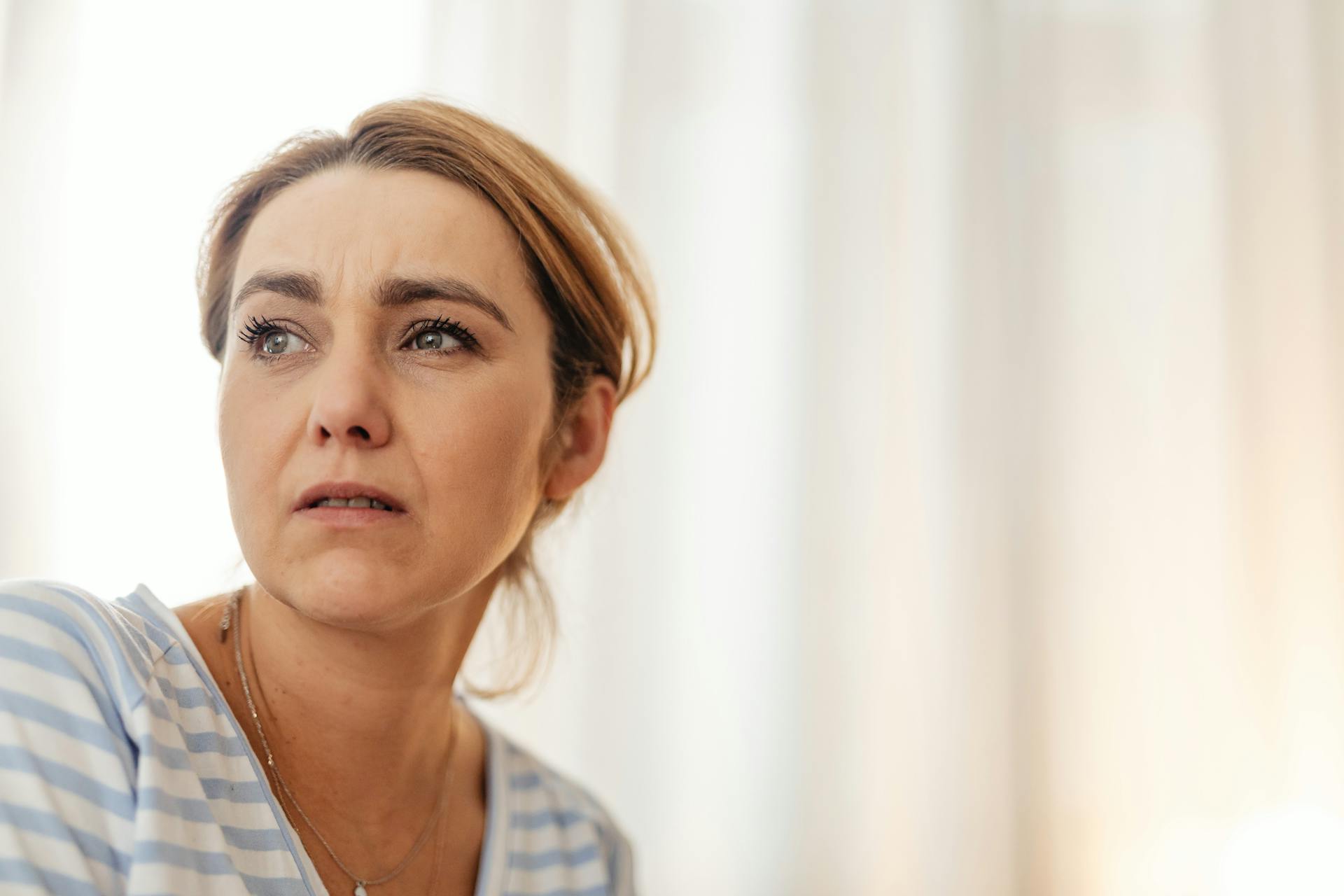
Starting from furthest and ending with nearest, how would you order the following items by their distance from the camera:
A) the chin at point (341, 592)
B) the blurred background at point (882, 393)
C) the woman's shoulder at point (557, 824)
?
the blurred background at point (882, 393) < the woman's shoulder at point (557, 824) < the chin at point (341, 592)

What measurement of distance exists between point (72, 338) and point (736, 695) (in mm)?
1115

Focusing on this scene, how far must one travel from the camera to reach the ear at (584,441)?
49.0 inches

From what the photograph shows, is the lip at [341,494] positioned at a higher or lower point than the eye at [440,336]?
lower

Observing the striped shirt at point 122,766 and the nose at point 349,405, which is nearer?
the striped shirt at point 122,766

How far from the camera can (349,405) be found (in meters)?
0.94

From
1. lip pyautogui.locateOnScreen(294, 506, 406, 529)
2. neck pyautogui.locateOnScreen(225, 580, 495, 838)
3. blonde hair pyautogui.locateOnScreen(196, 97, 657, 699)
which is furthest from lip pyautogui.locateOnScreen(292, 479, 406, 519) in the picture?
blonde hair pyautogui.locateOnScreen(196, 97, 657, 699)

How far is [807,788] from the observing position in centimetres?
179

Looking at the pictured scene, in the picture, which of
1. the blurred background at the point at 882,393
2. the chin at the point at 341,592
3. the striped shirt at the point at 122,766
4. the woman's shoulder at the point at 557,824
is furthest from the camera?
the blurred background at the point at 882,393

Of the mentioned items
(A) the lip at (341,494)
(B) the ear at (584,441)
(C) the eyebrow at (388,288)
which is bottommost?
(A) the lip at (341,494)

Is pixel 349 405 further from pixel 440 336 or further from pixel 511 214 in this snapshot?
pixel 511 214

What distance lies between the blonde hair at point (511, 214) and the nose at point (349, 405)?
22 centimetres

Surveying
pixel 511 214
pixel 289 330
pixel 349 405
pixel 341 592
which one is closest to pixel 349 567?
pixel 341 592

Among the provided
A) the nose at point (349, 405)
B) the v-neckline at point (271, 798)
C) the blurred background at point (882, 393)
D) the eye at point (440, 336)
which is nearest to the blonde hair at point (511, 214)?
the eye at point (440, 336)

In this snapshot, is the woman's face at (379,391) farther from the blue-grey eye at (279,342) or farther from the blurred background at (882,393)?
the blurred background at (882,393)
